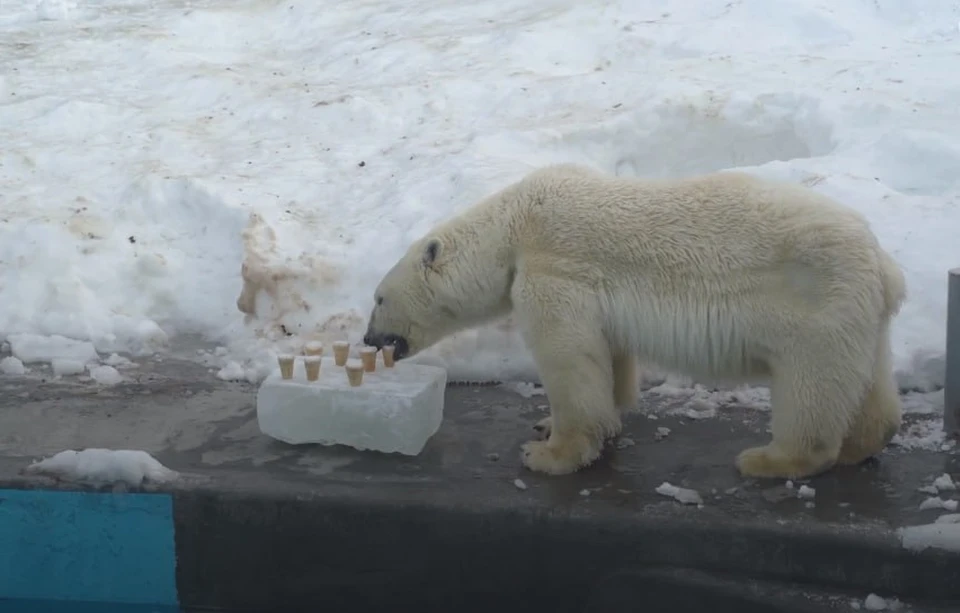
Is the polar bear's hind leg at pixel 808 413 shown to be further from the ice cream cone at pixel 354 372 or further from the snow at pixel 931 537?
the ice cream cone at pixel 354 372

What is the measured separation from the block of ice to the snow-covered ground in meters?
0.86

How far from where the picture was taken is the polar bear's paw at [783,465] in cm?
369

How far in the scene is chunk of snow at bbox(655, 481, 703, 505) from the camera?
353 centimetres

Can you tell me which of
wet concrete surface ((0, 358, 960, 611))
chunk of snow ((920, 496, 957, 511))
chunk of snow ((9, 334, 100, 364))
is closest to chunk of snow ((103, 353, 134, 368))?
chunk of snow ((9, 334, 100, 364))

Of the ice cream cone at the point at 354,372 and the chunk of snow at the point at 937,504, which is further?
the ice cream cone at the point at 354,372

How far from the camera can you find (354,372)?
403 centimetres

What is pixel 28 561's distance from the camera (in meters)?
3.79

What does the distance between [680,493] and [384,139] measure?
4350mm

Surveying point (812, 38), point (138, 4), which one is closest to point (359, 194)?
point (812, 38)

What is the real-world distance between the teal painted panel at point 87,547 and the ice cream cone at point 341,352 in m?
0.87

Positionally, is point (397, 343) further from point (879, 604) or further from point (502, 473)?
point (879, 604)

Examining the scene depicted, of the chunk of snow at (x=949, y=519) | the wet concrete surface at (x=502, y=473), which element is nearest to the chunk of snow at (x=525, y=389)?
the wet concrete surface at (x=502, y=473)

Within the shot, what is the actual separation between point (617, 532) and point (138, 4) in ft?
30.9

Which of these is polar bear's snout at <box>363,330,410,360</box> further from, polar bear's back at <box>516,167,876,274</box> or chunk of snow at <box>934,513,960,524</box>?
chunk of snow at <box>934,513,960,524</box>
